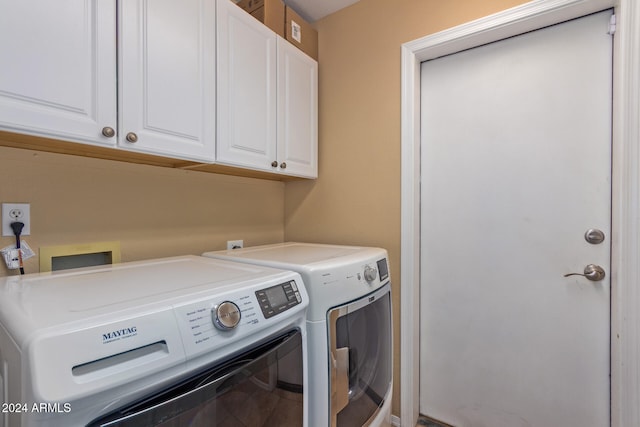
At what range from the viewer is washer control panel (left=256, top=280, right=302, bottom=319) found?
2.60ft

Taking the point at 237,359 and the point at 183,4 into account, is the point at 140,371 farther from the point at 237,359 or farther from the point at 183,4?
the point at 183,4

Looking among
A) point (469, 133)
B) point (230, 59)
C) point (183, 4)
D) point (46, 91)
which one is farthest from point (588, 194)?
point (46, 91)

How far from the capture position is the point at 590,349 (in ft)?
4.29

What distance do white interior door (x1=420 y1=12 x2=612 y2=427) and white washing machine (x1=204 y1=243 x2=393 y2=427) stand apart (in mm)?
493

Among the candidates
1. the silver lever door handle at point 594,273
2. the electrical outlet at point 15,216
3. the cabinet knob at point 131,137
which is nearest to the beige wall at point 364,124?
the silver lever door handle at point 594,273

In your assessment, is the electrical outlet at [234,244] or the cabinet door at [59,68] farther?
the electrical outlet at [234,244]

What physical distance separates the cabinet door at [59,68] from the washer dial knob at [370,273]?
3.37 feet

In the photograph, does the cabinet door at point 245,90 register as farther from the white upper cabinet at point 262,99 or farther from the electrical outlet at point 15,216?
the electrical outlet at point 15,216

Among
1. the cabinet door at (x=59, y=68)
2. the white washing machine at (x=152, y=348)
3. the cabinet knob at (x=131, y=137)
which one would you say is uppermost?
the cabinet door at (x=59, y=68)

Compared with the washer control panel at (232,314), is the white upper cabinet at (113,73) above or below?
above

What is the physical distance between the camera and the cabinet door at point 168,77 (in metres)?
1.01

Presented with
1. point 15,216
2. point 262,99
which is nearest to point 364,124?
point 262,99

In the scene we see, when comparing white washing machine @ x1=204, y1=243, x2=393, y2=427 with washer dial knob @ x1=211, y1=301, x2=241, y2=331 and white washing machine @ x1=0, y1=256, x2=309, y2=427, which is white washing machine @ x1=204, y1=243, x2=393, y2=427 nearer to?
white washing machine @ x1=0, y1=256, x2=309, y2=427

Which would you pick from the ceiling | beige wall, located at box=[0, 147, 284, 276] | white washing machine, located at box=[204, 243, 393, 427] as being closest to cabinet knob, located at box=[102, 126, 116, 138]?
beige wall, located at box=[0, 147, 284, 276]
